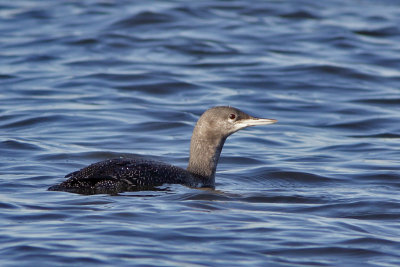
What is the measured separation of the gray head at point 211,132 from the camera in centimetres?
858

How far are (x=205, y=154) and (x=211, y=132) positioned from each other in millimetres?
229

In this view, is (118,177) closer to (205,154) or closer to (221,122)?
(205,154)

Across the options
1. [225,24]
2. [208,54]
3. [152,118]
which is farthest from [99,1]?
[152,118]

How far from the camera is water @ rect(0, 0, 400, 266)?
6320 millimetres

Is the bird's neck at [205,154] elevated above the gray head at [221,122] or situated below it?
below

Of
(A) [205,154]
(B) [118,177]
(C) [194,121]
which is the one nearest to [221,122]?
(A) [205,154]

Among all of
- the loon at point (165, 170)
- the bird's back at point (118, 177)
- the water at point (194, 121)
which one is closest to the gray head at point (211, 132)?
the loon at point (165, 170)

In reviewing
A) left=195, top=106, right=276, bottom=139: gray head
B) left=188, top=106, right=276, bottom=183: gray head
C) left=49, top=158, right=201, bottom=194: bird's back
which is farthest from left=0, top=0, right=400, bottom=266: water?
left=195, top=106, right=276, bottom=139: gray head

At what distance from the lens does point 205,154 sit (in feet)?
28.3

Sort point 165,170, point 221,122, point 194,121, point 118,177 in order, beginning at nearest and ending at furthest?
point 118,177, point 165,170, point 221,122, point 194,121

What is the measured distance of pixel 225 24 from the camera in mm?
18484

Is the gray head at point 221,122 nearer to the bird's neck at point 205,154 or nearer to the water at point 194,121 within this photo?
the bird's neck at point 205,154

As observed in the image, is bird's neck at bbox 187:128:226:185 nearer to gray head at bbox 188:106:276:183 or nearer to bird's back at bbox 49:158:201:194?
gray head at bbox 188:106:276:183

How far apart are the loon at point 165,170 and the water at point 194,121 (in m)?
0.17
